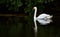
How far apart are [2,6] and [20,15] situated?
1190mm

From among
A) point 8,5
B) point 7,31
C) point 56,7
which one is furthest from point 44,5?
point 7,31

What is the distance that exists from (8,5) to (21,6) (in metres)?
0.68

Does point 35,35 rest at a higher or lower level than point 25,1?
lower

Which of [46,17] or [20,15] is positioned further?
[20,15]

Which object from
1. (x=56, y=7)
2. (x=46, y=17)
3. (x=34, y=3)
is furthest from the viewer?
(x=56, y=7)

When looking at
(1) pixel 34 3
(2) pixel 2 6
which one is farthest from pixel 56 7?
(2) pixel 2 6

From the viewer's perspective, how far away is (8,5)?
Answer: 14.2 meters

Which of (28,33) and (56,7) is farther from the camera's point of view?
(56,7)

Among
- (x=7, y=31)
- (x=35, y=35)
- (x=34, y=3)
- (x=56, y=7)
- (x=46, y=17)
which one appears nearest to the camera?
(x=35, y=35)

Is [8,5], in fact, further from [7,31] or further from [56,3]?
[7,31]

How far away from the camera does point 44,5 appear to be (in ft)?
48.1

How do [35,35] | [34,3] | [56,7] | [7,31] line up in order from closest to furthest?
[35,35] → [7,31] → [34,3] → [56,7]

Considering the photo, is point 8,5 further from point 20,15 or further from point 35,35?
point 35,35

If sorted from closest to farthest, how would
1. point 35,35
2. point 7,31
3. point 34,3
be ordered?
point 35,35, point 7,31, point 34,3
